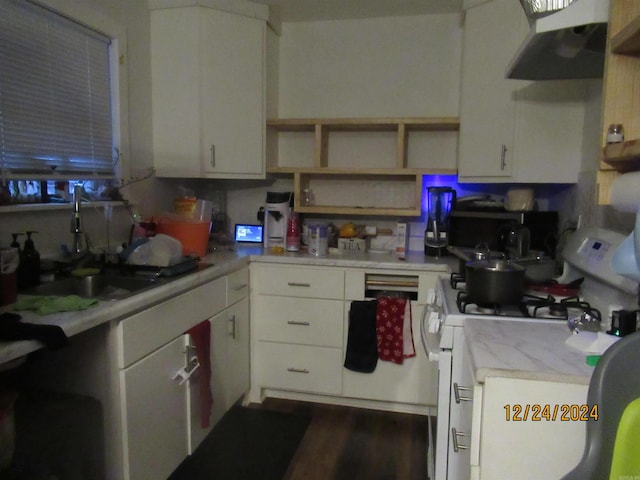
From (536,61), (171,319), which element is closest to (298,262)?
(171,319)

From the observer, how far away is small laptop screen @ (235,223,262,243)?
9.68ft

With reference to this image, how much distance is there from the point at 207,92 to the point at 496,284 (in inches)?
74.9

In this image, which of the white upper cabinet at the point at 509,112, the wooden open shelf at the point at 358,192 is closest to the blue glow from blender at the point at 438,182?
the wooden open shelf at the point at 358,192

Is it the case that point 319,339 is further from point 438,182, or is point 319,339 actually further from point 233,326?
point 438,182

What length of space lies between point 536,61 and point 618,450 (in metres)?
1.30

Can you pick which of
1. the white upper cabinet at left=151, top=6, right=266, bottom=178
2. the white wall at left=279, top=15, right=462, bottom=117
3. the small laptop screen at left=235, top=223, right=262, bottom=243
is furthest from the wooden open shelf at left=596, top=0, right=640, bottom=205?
the small laptop screen at left=235, top=223, right=262, bottom=243

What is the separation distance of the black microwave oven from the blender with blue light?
4.5 inches

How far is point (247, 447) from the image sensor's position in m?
2.17

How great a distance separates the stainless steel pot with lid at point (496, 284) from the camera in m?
1.45

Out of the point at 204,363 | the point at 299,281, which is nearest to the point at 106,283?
the point at 204,363

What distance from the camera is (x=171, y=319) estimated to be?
1.77m

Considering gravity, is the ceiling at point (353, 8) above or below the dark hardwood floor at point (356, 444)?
above

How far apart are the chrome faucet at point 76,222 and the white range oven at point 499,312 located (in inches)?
57.6

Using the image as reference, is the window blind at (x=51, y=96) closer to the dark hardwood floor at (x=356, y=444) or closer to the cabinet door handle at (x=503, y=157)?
the dark hardwood floor at (x=356, y=444)
